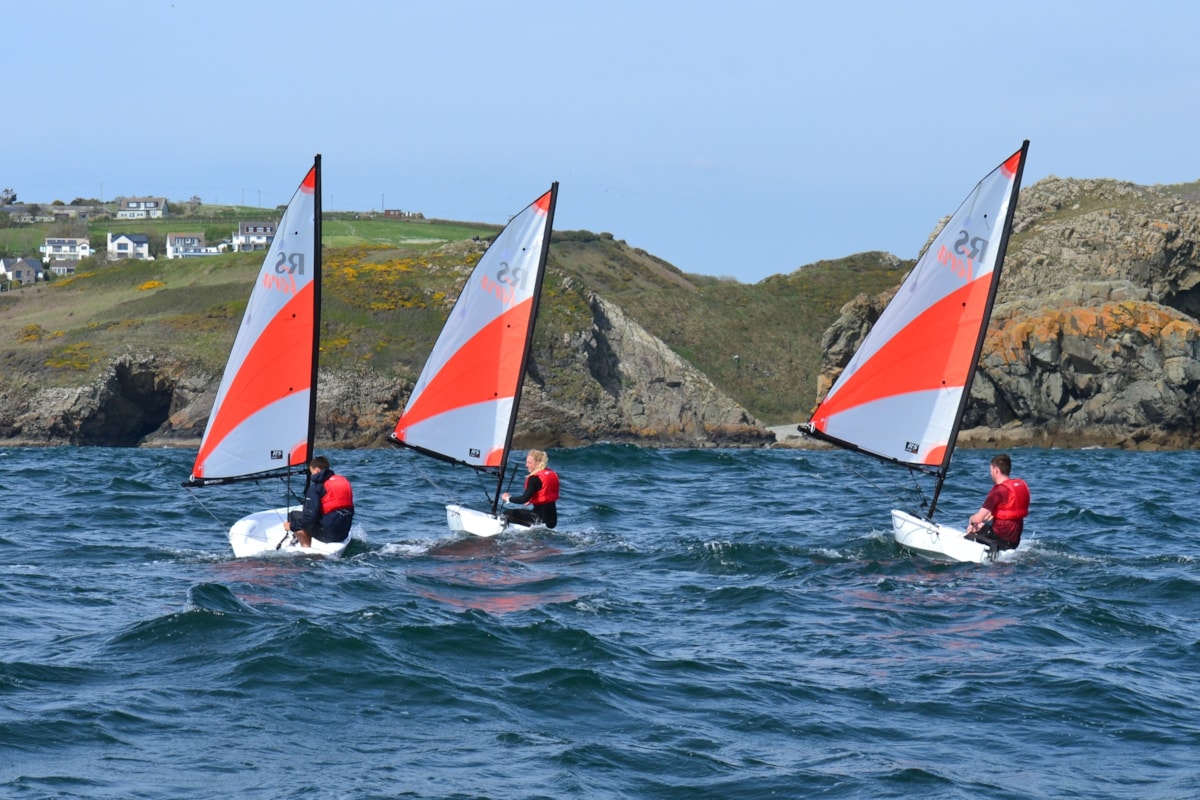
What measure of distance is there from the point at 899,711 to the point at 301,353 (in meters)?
11.2

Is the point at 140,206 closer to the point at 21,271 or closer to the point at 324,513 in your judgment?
the point at 21,271

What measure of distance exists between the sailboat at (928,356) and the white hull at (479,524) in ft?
16.2

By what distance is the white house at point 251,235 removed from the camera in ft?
449

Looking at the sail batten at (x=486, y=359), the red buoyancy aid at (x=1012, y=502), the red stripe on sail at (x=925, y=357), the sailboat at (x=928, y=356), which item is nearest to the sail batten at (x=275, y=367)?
the sail batten at (x=486, y=359)

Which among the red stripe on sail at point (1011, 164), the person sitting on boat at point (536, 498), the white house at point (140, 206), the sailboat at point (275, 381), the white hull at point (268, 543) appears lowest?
the white hull at point (268, 543)

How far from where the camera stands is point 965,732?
1145 cm

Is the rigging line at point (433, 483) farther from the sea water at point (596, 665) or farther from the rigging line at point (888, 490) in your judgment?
the rigging line at point (888, 490)

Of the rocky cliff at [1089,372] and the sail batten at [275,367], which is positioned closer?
the sail batten at [275,367]

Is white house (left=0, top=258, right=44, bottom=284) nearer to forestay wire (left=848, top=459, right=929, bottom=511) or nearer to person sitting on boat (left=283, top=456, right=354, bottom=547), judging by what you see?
forestay wire (left=848, top=459, right=929, bottom=511)

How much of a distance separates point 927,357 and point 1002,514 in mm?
2849

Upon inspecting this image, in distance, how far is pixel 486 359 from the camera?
2261 cm

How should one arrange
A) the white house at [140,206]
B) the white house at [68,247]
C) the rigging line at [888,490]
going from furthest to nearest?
1. the white house at [140,206]
2. the white house at [68,247]
3. the rigging line at [888,490]

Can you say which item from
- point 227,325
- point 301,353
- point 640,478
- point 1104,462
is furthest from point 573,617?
point 227,325

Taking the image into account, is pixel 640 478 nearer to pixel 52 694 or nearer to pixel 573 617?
pixel 573 617
